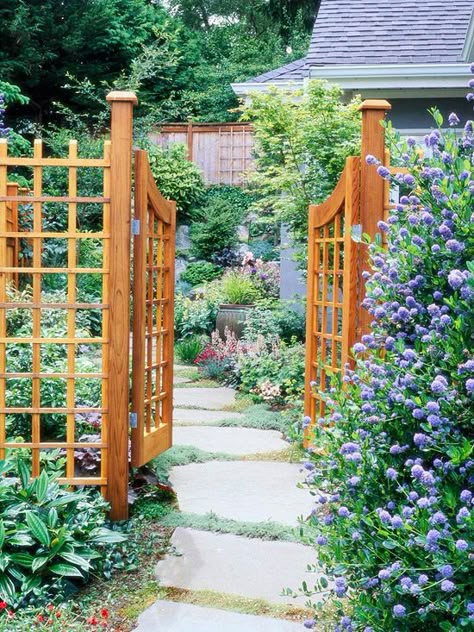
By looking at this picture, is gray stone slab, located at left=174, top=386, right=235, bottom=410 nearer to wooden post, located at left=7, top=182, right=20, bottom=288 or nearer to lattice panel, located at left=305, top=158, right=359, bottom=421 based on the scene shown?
wooden post, located at left=7, top=182, right=20, bottom=288

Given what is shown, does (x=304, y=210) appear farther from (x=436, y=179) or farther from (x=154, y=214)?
(x=436, y=179)

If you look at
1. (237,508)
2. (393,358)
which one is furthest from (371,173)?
(393,358)

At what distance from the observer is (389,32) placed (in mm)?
8516

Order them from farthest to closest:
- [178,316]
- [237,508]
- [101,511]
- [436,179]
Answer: [178,316], [237,508], [101,511], [436,179]

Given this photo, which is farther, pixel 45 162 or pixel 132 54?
pixel 132 54

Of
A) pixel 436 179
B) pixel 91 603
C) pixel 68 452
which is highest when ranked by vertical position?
pixel 436 179

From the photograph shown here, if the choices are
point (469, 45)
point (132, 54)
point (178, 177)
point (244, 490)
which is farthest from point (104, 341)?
point (132, 54)

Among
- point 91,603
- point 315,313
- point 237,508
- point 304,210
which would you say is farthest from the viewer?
point 304,210

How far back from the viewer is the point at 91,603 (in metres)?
2.77

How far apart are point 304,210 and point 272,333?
1567 mm

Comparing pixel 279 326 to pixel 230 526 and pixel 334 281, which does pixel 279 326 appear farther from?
pixel 230 526

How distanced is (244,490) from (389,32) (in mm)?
6335

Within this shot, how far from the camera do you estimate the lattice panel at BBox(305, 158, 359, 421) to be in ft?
12.8

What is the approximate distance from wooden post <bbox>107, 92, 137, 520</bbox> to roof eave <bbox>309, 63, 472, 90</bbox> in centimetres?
466
